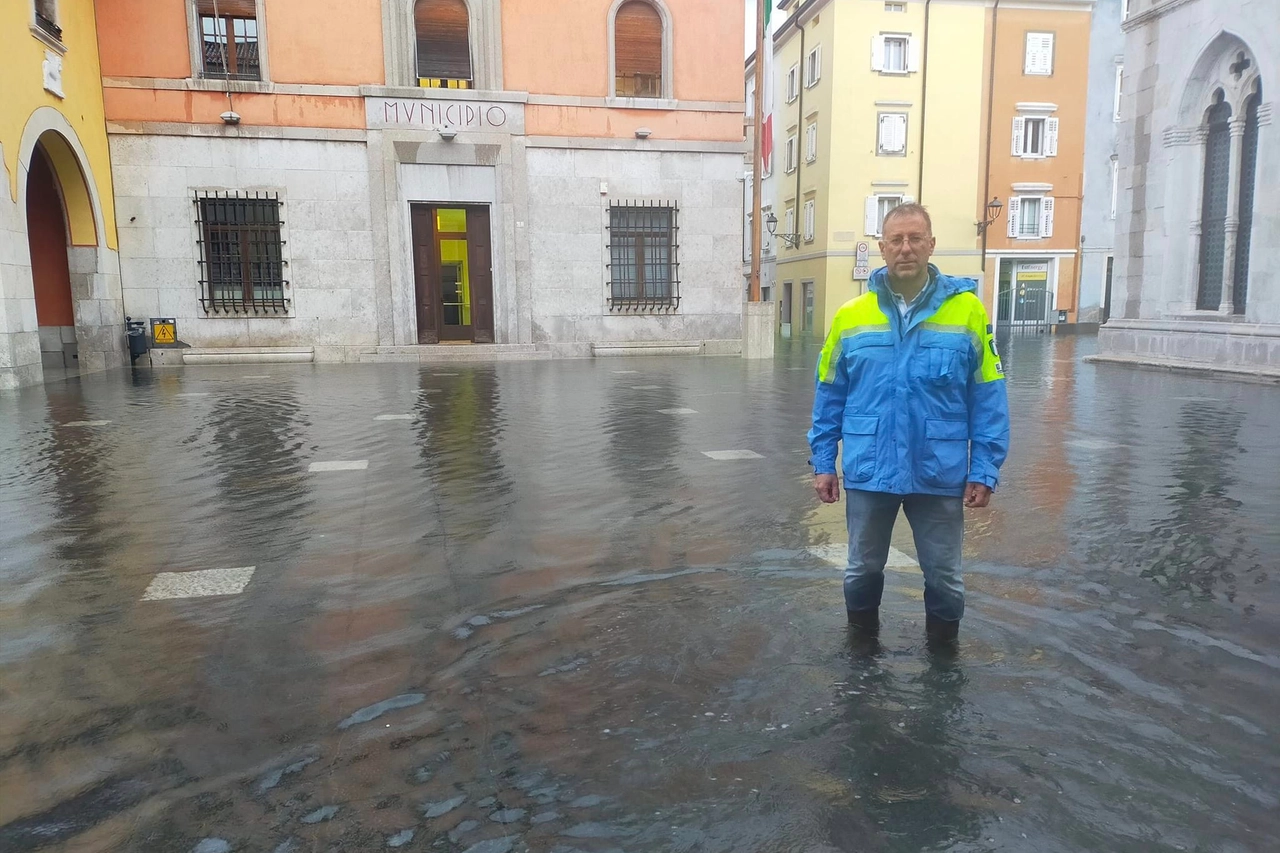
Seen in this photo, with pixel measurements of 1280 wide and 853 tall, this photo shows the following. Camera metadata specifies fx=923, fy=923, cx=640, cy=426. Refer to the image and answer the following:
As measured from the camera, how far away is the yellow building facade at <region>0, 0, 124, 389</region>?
1381 cm

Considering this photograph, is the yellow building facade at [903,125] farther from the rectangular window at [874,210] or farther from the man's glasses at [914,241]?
the man's glasses at [914,241]

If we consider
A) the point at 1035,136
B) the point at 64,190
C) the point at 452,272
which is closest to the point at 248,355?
the point at 64,190

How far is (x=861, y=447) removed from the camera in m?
3.32

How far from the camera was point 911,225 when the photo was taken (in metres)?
3.19

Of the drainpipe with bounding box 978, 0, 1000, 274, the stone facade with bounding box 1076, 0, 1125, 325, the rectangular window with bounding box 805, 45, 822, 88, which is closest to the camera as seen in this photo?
the drainpipe with bounding box 978, 0, 1000, 274

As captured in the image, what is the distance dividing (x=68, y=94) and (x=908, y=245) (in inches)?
682

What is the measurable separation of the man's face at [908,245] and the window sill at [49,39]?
52.2ft

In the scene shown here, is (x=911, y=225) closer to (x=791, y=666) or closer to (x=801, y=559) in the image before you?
(x=791, y=666)

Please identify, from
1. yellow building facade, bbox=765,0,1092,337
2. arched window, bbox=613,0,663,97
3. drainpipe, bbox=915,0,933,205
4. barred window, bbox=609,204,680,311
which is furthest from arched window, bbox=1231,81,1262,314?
drainpipe, bbox=915,0,933,205

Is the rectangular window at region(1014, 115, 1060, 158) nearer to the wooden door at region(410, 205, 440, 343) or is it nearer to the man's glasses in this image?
the wooden door at region(410, 205, 440, 343)

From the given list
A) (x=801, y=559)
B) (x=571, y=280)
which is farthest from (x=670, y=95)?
(x=801, y=559)

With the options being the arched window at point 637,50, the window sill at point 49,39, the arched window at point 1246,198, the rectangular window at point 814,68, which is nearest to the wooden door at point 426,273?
the arched window at point 637,50

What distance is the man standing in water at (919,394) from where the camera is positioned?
3.19 meters

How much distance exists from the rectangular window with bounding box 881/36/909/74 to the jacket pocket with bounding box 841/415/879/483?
114 feet
